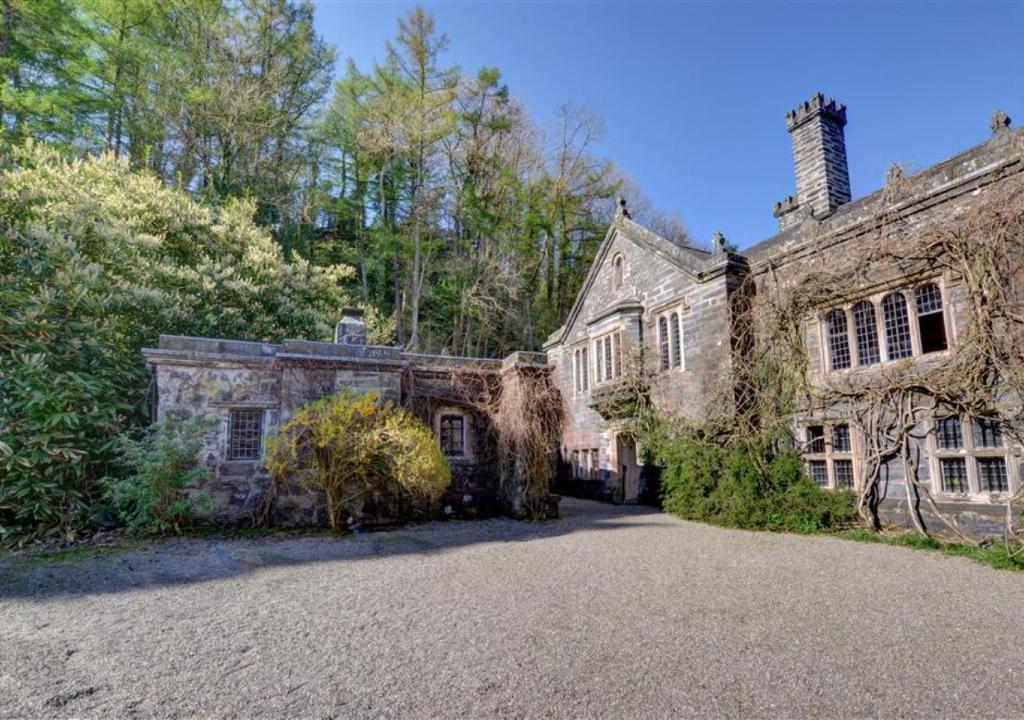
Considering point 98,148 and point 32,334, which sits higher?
point 98,148

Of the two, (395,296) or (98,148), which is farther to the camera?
(395,296)

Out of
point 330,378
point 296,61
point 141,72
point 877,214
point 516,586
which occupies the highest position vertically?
point 296,61

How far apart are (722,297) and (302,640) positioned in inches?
470

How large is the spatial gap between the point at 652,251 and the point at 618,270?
190 cm

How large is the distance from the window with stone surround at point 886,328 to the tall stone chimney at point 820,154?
13.2 ft

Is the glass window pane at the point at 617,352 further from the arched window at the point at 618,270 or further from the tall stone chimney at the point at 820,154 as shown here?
the tall stone chimney at the point at 820,154

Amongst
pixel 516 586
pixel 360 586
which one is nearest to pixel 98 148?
pixel 360 586

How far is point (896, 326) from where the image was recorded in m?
10.6

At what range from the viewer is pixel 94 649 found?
14.4 feet

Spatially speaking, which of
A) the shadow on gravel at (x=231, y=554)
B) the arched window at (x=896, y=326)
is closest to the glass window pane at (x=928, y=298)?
the arched window at (x=896, y=326)

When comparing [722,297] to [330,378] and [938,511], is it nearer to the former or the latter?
[938,511]

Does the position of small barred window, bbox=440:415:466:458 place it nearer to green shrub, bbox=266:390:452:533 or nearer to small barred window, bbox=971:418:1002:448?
green shrub, bbox=266:390:452:533

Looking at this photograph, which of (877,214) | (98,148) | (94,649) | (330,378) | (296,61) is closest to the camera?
(94,649)

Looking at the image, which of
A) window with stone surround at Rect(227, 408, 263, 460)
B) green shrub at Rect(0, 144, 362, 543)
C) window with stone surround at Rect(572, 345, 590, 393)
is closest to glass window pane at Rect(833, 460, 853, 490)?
window with stone surround at Rect(572, 345, 590, 393)
